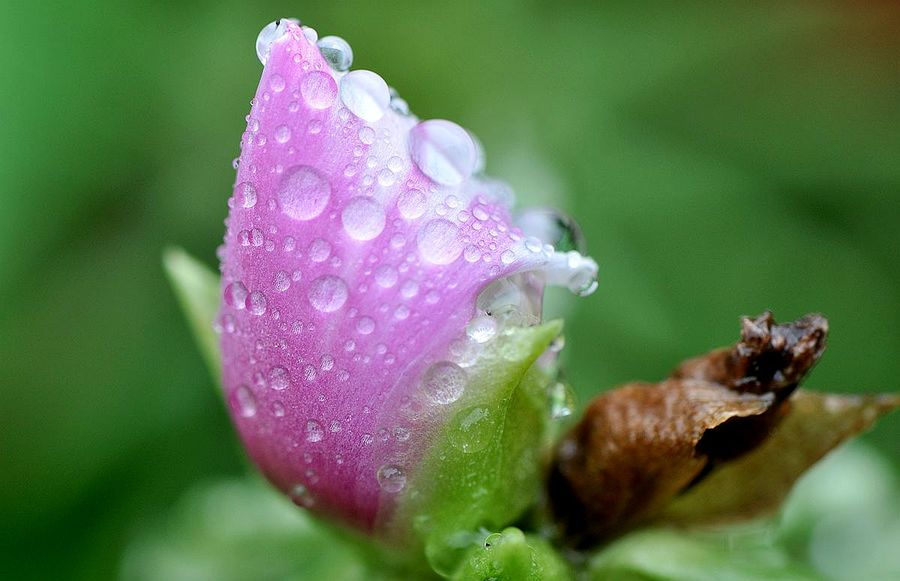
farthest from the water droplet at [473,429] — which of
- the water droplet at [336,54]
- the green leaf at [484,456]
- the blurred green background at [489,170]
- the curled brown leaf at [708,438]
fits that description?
the blurred green background at [489,170]

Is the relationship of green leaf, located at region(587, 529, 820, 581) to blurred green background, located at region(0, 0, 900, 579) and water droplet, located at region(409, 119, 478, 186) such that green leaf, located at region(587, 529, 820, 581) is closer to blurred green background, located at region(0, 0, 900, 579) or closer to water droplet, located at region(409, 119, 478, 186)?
water droplet, located at region(409, 119, 478, 186)

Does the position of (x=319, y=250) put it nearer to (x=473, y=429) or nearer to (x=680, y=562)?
(x=473, y=429)

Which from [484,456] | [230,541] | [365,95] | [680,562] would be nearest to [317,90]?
[365,95]

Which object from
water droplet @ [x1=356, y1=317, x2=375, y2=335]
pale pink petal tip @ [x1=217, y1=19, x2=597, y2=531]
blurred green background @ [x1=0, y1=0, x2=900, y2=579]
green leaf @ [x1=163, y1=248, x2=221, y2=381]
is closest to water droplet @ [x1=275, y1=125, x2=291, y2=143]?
pale pink petal tip @ [x1=217, y1=19, x2=597, y2=531]

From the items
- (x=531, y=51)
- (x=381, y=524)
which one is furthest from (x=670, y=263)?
(x=381, y=524)

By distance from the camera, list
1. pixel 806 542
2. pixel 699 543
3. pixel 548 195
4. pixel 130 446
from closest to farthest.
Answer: pixel 699 543 → pixel 806 542 → pixel 548 195 → pixel 130 446

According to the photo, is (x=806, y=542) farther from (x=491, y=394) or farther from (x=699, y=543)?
(x=491, y=394)
